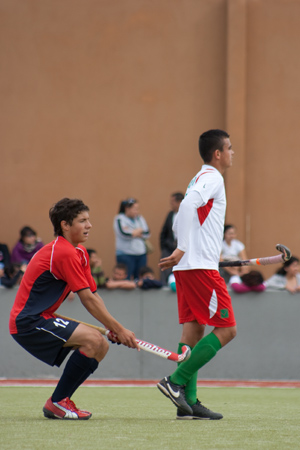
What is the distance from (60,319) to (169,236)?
6.89 metres

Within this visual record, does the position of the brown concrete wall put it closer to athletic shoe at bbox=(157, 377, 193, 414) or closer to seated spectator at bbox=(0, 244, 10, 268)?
seated spectator at bbox=(0, 244, 10, 268)

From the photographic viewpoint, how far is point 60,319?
4977 mm

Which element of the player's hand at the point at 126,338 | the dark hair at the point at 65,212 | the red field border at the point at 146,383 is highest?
the dark hair at the point at 65,212

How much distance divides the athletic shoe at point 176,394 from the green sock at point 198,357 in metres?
0.03

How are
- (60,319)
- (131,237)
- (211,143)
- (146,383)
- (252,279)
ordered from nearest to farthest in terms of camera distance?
(60,319), (211,143), (146,383), (252,279), (131,237)

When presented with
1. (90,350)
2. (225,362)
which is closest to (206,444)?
(90,350)

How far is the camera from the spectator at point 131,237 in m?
11.7

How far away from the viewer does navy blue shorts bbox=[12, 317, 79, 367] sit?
4879mm

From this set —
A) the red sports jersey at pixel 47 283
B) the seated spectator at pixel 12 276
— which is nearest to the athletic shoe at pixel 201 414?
the red sports jersey at pixel 47 283

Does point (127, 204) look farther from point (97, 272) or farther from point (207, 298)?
point (207, 298)

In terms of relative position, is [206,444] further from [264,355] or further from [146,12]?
[146,12]

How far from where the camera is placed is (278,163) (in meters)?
13.1

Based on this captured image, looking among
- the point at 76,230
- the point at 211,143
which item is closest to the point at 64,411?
the point at 76,230

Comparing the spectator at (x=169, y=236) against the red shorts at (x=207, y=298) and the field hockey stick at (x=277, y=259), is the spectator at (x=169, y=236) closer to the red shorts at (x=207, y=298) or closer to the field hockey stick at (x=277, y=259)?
the field hockey stick at (x=277, y=259)
